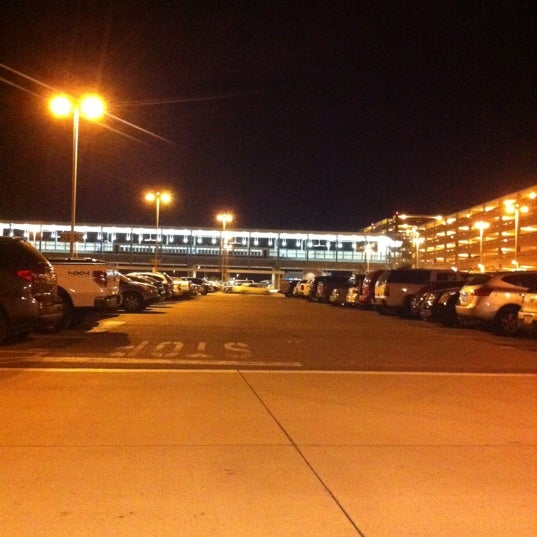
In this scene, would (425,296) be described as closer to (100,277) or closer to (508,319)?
(508,319)

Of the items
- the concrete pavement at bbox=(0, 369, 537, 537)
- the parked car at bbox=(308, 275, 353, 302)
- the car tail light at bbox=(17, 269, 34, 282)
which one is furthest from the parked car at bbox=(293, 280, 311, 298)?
the concrete pavement at bbox=(0, 369, 537, 537)

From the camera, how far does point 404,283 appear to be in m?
27.4

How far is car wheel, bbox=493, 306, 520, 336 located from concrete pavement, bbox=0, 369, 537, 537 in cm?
884

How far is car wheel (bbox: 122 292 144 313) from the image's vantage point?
27.8 metres

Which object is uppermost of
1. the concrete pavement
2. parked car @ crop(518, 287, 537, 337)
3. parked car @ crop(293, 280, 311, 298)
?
parked car @ crop(518, 287, 537, 337)

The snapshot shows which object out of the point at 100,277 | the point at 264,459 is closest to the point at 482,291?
the point at 100,277

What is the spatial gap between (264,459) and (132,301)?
21702mm

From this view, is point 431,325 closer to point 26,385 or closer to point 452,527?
point 26,385

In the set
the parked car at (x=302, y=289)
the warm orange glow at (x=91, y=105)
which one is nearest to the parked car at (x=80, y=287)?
the warm orange glow at (x=91, y=105)

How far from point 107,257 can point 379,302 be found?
77.2 m

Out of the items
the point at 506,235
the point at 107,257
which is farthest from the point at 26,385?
the point at 107,257

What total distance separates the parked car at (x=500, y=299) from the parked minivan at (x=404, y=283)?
6837mm

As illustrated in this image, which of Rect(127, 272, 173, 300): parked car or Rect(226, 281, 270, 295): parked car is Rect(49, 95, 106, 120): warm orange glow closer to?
Rect(127, 272, 173, 300): parked car

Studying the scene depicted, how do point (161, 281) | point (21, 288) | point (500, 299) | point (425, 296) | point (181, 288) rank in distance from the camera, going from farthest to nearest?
point (181, 288) < point (161, 281) < point (425, 296) < point (500, 299) < point (21, 288)
